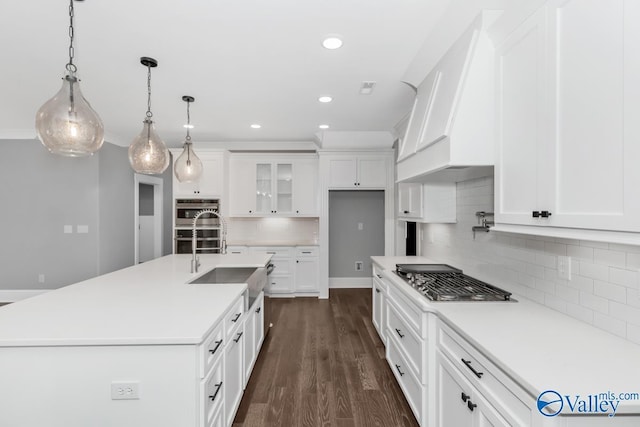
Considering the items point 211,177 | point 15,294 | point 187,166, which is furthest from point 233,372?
point 15,294

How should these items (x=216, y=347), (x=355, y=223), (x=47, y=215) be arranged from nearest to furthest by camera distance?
(x=216, y=347)
(x=47, y=215)
(x=355, y=223)

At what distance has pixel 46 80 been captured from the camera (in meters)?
2.92

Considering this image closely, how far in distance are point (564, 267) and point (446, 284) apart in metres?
0.73

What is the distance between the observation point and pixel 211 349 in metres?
1.51

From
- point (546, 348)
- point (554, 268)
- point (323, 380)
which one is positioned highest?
point (554, 268)

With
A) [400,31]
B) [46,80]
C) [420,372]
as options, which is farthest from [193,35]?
[420,372]

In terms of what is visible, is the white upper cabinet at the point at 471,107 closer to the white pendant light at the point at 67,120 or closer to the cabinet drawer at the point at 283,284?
the white pendant light at the point at 67,120

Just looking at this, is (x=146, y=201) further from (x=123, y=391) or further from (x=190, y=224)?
(x=123, y=391)

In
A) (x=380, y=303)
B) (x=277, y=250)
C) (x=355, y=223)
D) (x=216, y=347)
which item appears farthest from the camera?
(x=355, y=223)

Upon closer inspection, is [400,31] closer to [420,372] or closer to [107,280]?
[420,372]

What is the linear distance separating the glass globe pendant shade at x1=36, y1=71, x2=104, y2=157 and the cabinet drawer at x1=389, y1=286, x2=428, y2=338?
2.28 m

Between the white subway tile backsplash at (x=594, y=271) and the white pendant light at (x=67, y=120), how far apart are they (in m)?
2.79

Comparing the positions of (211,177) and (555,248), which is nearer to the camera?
(555,248)

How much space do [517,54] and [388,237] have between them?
3.72 meters
